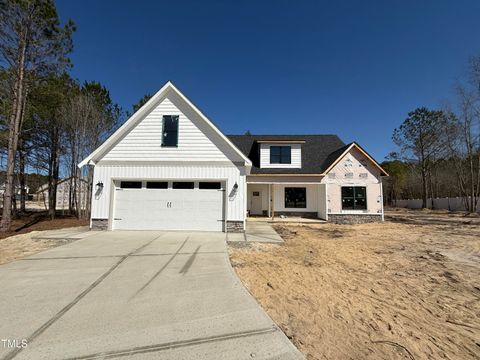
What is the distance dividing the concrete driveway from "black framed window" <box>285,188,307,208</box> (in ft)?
42.1

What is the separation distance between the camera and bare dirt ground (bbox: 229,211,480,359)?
316 centimetres

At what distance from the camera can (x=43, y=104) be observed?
16.1 metres

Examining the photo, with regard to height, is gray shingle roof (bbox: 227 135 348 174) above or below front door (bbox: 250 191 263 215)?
above

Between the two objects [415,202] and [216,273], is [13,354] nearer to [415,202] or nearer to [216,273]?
[216,273]

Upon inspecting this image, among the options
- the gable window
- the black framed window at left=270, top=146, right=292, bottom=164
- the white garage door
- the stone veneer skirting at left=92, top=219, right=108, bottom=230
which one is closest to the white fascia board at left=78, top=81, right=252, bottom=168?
the gable window

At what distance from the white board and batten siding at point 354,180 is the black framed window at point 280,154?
10.6ft

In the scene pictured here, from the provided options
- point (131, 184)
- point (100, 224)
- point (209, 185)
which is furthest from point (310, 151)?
point (100, 224)

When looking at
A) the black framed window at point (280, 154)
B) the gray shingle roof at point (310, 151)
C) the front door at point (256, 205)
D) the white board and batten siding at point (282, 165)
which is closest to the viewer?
the gray shingle roof at point (310, 151)

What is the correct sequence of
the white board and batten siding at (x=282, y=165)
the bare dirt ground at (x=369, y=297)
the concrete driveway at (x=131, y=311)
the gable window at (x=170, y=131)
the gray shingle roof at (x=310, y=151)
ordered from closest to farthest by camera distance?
1. the concrete driveway at (x=131, y=311)
2. the bare dirt ground at (x=369, y=297)
3. the gable window at (x=170, y=131)
4. the gray shingle roof at (x=310, y=151)
5. the white board and batten siding at (x=282, y=165)

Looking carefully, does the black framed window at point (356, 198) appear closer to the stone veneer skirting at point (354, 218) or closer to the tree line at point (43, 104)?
the stone veneer skirting at point (354, 218)

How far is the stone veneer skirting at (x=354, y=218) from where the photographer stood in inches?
650

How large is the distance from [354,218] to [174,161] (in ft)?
42.5

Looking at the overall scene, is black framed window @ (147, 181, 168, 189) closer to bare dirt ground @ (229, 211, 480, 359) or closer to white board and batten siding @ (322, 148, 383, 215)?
bare dirt ground @ (229, 211, 480, 359)

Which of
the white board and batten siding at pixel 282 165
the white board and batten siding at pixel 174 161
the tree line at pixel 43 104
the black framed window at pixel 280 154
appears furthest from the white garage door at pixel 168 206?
the black framed window at pixel 280 154
